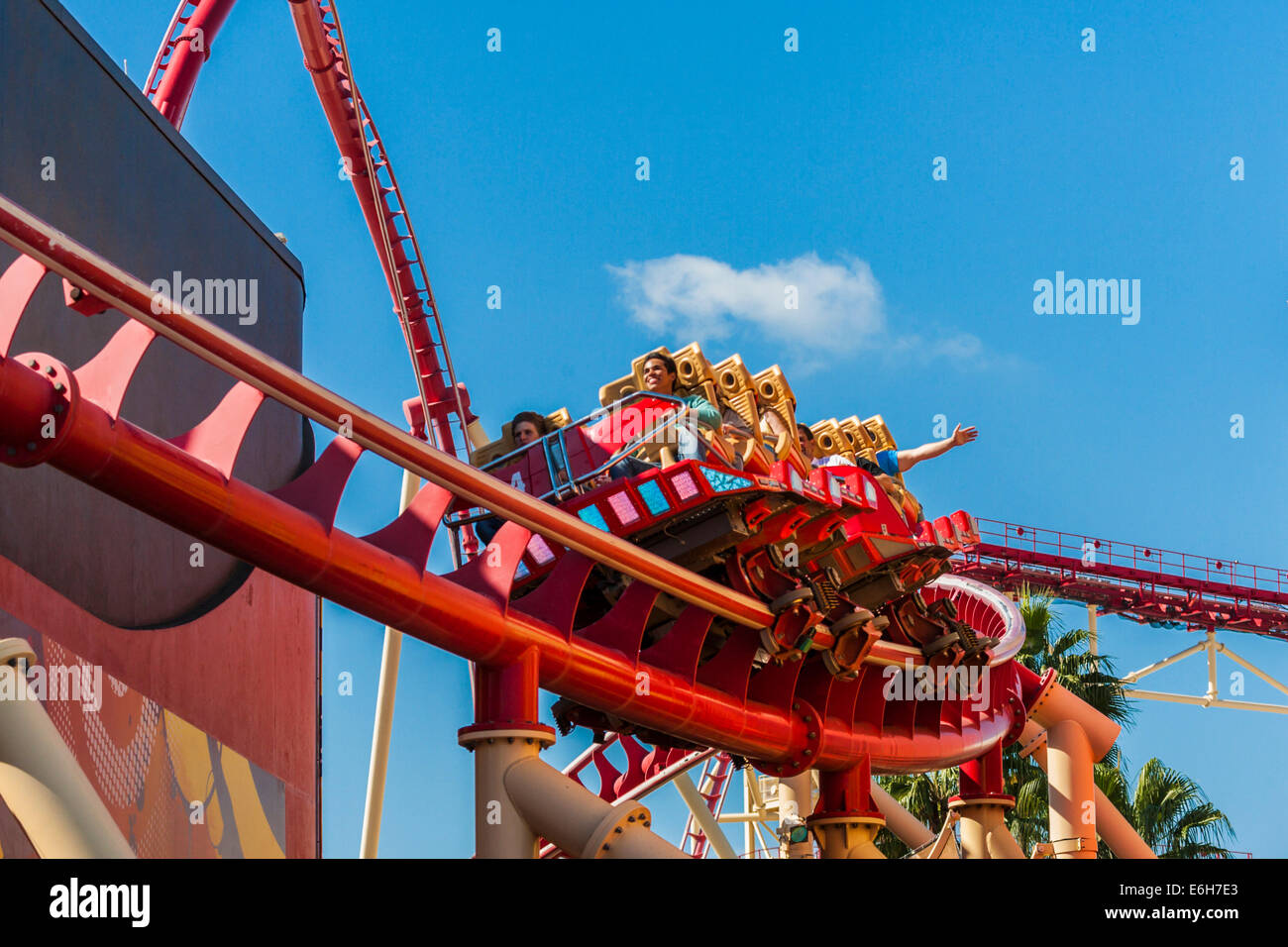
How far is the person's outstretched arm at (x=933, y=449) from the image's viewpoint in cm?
1216

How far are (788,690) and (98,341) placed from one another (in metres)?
4.74

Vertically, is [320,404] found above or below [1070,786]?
above

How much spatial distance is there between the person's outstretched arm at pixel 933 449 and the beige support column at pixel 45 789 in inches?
333

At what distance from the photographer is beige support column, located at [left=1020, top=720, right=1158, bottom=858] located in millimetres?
12922

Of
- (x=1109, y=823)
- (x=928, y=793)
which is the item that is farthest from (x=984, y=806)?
(x=928, y=793)

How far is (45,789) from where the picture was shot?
4492 millimetres

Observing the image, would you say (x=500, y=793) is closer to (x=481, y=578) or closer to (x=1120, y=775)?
(x=481, y=578)

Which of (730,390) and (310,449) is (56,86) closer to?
(730,390)

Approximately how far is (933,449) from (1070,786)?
307 centimetres

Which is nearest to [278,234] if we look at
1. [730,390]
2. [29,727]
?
[730,390]

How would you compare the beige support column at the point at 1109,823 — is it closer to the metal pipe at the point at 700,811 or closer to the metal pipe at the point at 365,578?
the metal pipe at the point at 700,811

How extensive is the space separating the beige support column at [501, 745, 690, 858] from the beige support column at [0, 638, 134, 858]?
2.54 meters

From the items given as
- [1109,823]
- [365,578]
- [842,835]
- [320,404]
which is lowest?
[842,835]
